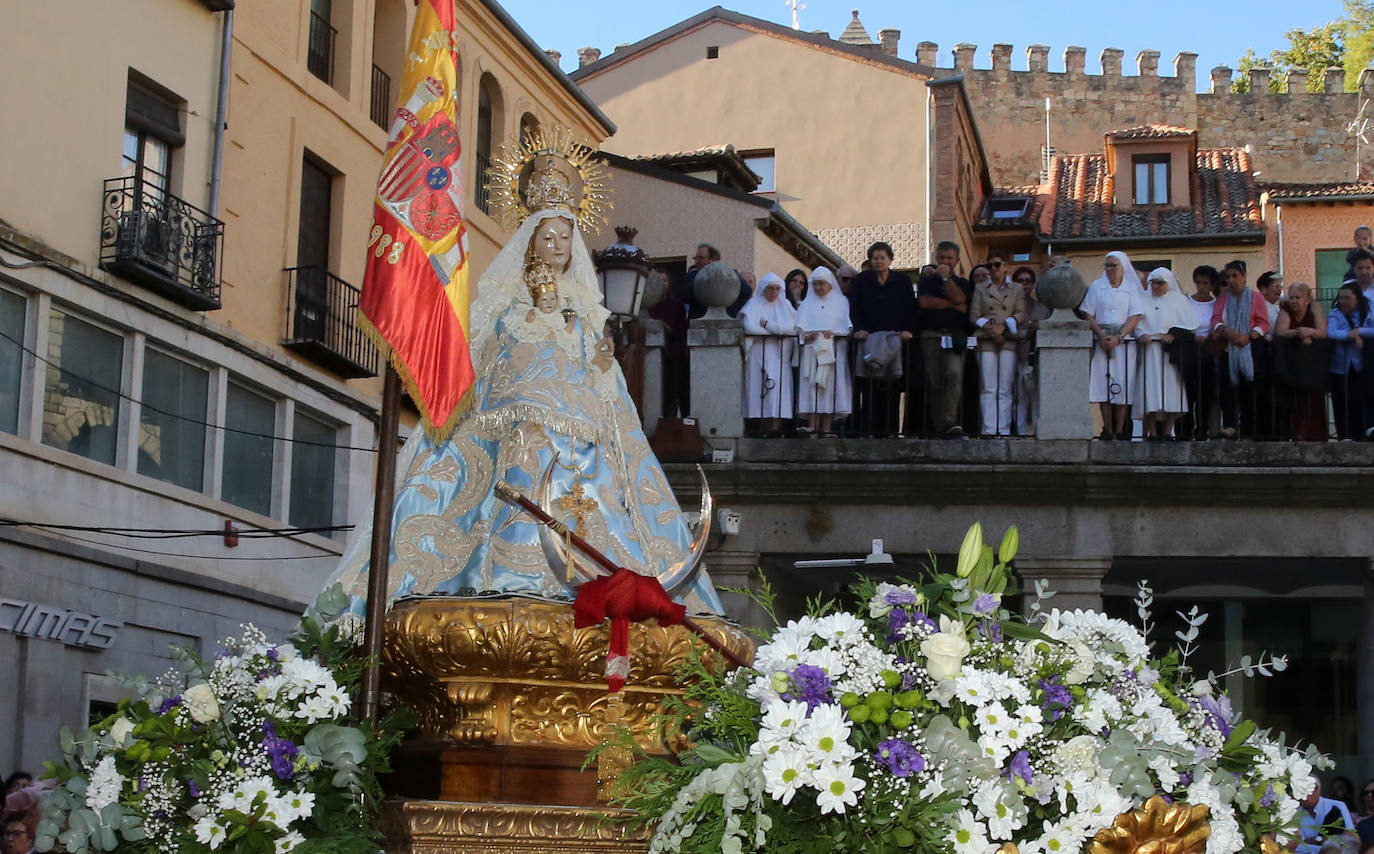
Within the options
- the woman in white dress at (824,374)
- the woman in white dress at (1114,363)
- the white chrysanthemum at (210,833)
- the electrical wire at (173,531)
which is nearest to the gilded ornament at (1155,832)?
the white chrysanthemum at (210,833)

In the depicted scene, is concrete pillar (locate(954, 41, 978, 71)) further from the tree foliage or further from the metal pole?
the metal pole

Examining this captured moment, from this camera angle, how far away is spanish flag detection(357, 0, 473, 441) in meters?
7.16

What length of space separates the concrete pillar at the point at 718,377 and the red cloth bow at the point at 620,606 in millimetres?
7497

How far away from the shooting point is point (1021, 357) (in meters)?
13.6

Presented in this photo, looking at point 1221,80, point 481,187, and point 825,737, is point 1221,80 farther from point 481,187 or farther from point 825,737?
point 825,737

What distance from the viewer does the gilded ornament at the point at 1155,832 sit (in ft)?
17.3

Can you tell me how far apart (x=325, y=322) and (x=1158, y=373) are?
36.4 feet

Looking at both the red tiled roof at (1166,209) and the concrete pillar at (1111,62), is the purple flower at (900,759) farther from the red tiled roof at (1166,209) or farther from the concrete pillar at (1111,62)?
the concrete pillar at (1111,62)

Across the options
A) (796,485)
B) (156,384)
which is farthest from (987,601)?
(156,384)

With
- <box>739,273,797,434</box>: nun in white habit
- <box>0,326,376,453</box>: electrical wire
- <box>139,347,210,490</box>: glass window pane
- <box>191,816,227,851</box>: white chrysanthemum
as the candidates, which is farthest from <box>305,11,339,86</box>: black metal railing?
<box>191,816,227,851</box>: white chrysanthemum

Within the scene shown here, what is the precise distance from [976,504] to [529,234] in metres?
6.06

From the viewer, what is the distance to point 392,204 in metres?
7.23

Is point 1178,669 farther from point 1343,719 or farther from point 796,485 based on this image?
point 1343,719

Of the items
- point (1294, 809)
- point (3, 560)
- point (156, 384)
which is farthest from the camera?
point (156, 384)
